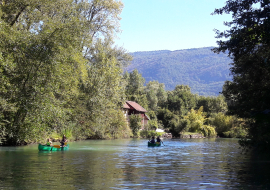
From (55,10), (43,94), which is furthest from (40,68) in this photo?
(55,10)

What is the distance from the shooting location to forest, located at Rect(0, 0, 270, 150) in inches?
874

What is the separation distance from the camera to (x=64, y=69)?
3362 centimetres

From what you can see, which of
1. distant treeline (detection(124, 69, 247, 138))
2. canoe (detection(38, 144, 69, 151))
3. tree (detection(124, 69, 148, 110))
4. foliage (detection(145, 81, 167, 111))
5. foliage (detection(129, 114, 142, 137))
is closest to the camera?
canoe (detection(38, 144, 69, 151))

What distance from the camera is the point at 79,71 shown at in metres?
41.1

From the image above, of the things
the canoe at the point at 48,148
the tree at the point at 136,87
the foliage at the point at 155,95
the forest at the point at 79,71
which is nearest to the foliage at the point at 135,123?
the forest at the point at 79,71

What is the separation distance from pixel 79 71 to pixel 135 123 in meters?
33.3

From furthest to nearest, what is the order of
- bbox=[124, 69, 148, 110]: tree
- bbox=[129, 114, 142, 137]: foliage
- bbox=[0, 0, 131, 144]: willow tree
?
1. bbox=[124, 69, 148, 110]: tree
2. bbox=[129, 114, 142, 137]: foliage
3. bbox=[0, 0, 131, 144]: willow tree

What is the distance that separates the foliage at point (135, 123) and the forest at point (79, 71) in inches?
→ 533

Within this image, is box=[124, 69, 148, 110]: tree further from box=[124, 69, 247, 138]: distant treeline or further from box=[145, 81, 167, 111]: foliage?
box=[145, 81, 167, 111]: foliage

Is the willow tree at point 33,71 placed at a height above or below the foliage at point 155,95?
below

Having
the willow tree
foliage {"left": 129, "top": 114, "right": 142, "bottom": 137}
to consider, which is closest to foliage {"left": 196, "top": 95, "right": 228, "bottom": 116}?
foliage {"left": 129, "top": 114, "right": 142, "bottom": 137}

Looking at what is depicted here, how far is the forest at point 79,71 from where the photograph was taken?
2219cm

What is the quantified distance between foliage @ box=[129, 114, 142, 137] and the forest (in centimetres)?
1354

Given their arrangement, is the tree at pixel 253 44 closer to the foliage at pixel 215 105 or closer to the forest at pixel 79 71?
the forest at pixel 79 71
